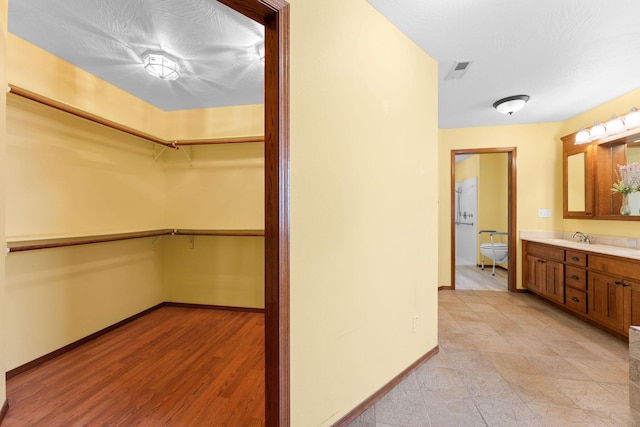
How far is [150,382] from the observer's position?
74.0 inches

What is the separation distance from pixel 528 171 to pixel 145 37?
15.5 feet

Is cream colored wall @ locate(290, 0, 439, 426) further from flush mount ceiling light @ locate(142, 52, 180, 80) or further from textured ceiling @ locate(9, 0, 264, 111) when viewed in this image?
flush mount ceiling light @ locate(142, 52, 180, 80)

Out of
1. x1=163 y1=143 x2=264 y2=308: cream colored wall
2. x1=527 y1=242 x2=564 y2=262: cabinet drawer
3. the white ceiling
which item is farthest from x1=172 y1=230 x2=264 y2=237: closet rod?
x1=527 y1=242 x2=564 y2=262: cabinet drawer

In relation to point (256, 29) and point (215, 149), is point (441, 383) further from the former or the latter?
point (215, 149)

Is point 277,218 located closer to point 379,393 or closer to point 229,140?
point 379,393

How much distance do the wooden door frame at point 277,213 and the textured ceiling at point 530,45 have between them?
874mm

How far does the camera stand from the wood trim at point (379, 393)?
1.53 m

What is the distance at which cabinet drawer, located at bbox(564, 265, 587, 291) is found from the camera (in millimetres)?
2850

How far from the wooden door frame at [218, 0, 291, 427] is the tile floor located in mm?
611

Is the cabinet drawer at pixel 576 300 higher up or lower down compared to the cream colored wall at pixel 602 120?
lower down

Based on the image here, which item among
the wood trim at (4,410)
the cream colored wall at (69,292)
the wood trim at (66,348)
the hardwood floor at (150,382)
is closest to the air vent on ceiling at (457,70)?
the hardwood floor at (150,382)

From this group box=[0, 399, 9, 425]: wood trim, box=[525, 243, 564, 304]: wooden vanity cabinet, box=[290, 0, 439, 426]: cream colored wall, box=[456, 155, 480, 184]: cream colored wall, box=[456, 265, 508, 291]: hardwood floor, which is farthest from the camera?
box=[456, 155, 480, 184]: cream colored wall

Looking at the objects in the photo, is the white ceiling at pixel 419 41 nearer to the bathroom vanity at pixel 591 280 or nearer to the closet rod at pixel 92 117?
the closet rod at pixel 92 117

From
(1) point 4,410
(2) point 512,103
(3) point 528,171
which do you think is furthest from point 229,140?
(3) point 528,171
